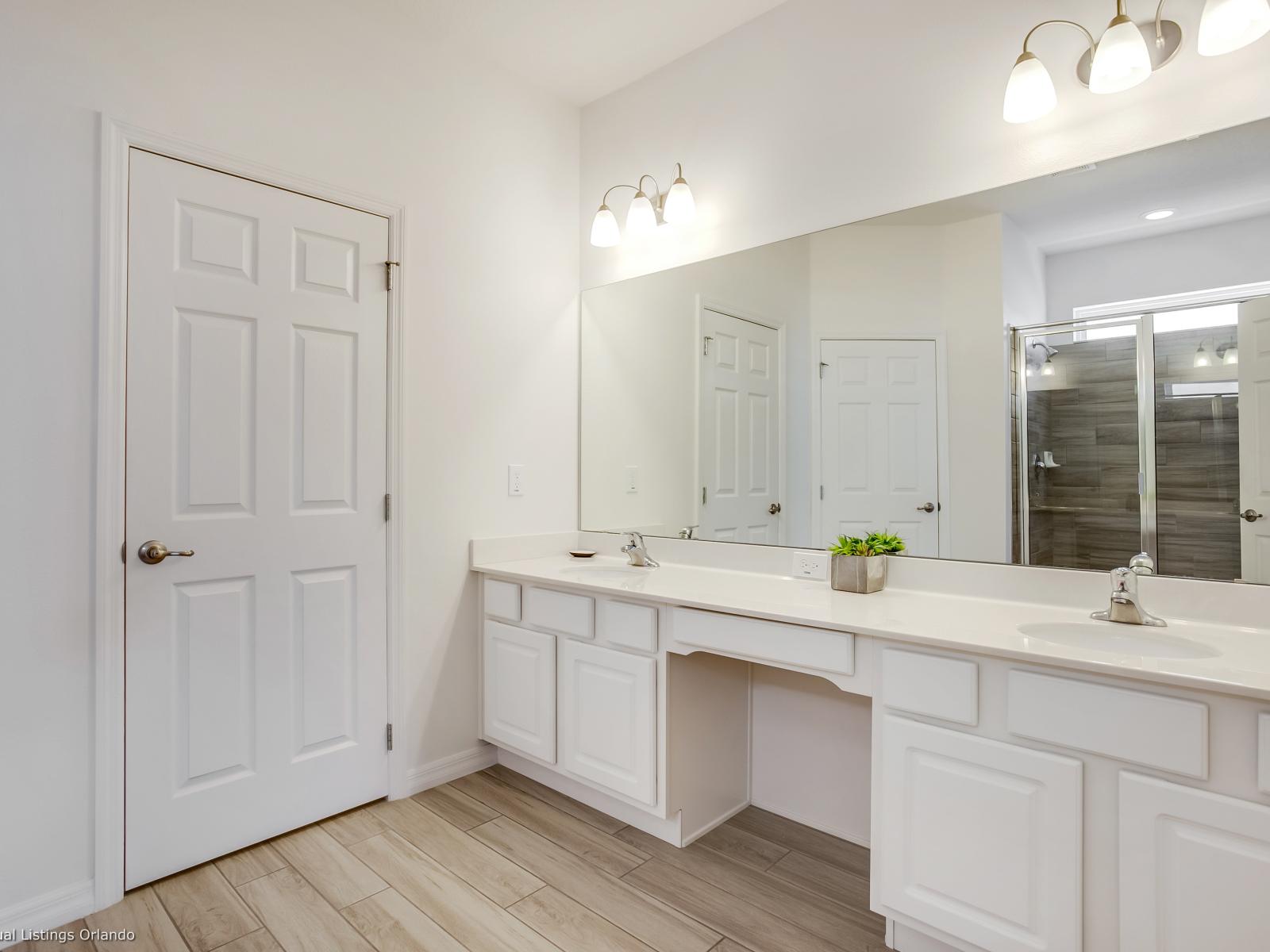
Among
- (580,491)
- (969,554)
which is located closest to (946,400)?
A: (969,554)

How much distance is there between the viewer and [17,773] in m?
1.64

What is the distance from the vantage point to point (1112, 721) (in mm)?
1253

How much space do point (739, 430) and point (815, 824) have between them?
1.32 metres

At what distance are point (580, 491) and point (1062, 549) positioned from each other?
72.0 inches

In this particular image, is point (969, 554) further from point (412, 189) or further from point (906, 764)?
point (412, 189)

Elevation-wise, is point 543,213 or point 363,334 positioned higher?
point 543,213

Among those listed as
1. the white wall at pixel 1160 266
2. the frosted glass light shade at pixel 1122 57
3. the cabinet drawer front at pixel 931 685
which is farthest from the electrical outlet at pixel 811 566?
the frosted glass light shade at pixel 1122 57

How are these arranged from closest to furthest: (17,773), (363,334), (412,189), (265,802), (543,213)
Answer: (17,773), (265,802), (363,334), (412,189), (543,213)

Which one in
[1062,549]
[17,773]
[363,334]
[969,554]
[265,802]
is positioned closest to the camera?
[17,773]

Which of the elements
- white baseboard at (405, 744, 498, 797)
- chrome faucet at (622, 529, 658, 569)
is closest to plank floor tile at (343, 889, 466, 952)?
white baseboard at (405, 744, 498, 797)

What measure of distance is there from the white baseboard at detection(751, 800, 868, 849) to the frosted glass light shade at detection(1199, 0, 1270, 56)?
2.18m

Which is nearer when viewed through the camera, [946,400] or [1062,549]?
[1062,549]

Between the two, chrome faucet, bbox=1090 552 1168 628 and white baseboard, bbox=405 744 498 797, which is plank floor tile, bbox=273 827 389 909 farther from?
chrome faucet, bbox=1090 552 1168 628

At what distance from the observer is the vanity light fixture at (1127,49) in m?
1.44
